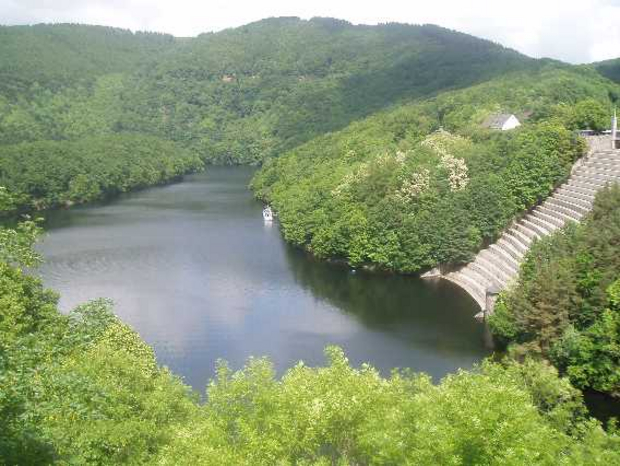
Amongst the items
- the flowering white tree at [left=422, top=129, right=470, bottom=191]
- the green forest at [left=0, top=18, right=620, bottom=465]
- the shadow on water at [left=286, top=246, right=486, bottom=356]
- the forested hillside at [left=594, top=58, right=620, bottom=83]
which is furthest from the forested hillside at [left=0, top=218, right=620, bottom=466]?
the forested hillside at [left=594, top=58, right=620, bottom=83]

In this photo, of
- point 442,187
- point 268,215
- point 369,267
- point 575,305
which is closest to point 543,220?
point 442,187

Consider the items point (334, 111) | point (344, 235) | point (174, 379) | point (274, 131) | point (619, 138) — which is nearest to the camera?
point (174, 379)

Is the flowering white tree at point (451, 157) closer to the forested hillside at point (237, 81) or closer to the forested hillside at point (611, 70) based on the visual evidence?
the forested hillside at point (237, 81)

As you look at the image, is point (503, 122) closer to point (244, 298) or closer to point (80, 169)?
point (244, 298)

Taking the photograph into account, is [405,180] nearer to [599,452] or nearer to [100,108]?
[599,452]

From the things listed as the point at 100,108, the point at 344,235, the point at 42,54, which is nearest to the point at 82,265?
the point at 344,235
